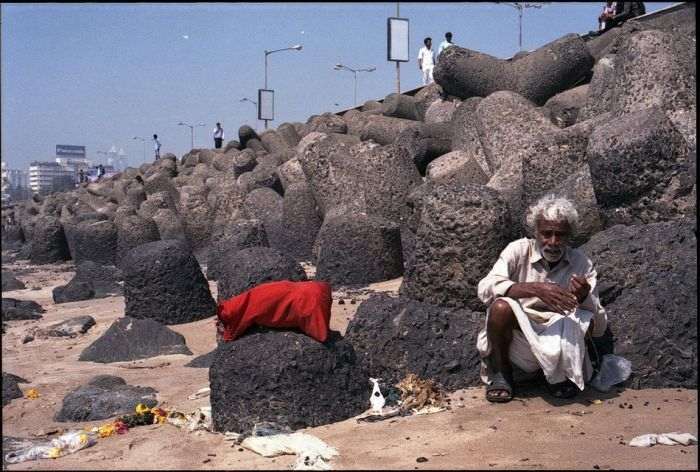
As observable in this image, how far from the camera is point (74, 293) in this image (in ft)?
37.3

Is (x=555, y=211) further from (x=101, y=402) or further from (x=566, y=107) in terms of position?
(x=566, y=107)

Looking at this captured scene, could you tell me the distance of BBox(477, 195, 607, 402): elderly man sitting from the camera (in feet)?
14.3

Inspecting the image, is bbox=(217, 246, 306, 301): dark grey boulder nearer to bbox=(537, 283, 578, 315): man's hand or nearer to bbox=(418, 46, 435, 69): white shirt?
bbox=(537, 283, 578, 315): man's hand

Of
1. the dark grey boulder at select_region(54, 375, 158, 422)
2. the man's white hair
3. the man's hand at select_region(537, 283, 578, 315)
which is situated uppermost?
the man's white hair

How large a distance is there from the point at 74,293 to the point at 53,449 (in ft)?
24.3

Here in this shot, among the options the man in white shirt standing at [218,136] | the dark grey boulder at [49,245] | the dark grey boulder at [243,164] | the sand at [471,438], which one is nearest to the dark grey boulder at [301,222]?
the dark grey boulder at [243,164]

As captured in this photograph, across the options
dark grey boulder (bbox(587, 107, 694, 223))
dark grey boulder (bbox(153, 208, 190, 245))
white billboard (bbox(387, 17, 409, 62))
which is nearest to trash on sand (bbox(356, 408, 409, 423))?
dark grey boulder (bbox(587, 107, 694, 223))

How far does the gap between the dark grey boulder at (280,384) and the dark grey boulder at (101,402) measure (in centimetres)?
94

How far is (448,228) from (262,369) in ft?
5.76

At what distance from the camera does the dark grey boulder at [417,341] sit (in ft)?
16.6

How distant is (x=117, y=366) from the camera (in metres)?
6.85

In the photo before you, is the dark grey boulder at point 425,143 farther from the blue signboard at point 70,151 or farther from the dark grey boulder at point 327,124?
the blue signboard at point 70,151

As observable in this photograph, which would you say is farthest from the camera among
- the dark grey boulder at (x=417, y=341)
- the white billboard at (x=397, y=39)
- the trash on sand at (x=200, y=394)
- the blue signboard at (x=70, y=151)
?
the blue signboard at (x=70, y=151)

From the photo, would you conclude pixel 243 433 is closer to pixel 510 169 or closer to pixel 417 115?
pixel 510 169
